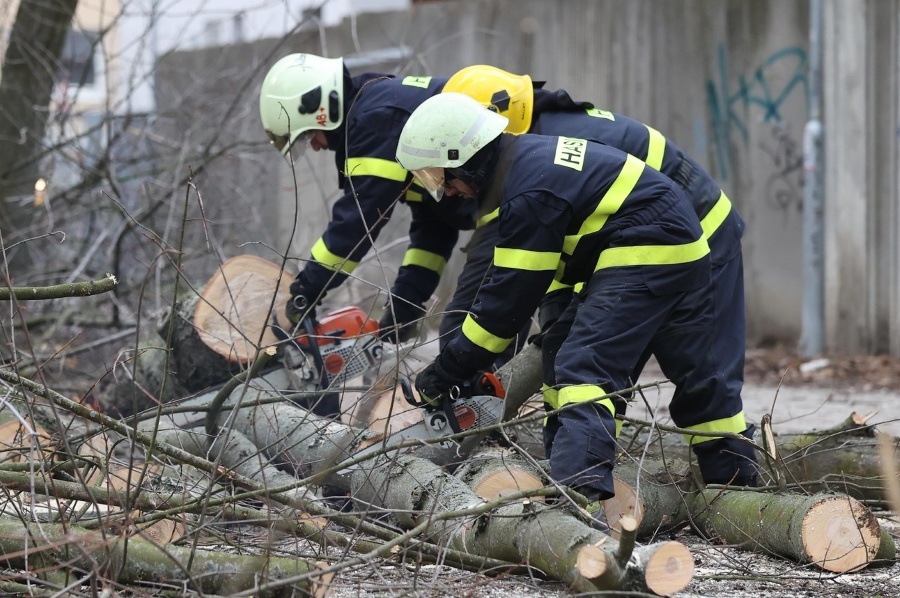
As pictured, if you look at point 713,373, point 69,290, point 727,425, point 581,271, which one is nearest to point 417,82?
point 581,271

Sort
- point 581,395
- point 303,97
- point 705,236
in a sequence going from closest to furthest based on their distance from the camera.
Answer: point 581,395 < point 705,236 < point 303,97

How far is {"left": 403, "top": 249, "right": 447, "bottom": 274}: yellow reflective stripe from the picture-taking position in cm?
496

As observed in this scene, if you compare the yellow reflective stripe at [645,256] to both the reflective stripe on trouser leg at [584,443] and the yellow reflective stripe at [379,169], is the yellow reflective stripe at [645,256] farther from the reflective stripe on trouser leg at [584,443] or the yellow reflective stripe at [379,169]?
the yellow reflective stripe at [379,169]

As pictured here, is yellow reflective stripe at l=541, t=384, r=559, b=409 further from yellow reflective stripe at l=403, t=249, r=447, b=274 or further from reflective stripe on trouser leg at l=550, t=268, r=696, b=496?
yellow reflective stripe at l=403, t=249, r=447, b=274

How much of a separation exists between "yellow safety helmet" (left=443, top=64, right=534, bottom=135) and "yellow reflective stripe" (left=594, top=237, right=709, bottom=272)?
38.0 inches

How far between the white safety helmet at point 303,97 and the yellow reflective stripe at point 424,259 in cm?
69

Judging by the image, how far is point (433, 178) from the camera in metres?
3.66

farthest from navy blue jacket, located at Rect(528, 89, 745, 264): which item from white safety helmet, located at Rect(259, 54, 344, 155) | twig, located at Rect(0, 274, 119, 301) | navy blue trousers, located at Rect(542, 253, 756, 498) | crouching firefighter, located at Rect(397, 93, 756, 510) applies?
twig, located at Rect(0, 274, 119, 301)

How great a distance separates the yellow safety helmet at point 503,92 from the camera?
14.0 feet

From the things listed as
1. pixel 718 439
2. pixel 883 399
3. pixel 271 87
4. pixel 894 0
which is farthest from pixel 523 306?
pixel 894 0

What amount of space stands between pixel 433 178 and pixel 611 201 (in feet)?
2.04

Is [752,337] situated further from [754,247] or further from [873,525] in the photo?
[873,525]

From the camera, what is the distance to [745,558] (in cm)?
345

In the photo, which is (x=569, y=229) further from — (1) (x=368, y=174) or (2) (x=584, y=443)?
(1) (x=368, y=174)
